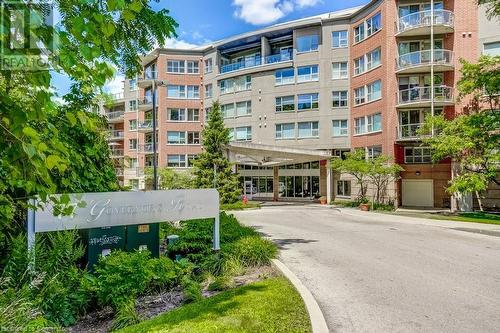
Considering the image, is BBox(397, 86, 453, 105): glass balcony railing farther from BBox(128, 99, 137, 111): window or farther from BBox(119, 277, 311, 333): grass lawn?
BBox(128, 99, 137, 111): window

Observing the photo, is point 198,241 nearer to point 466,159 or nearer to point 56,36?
point 56,36

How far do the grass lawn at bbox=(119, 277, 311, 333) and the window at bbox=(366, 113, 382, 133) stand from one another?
27.1 m

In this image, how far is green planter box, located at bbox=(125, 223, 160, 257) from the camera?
8.03 meters

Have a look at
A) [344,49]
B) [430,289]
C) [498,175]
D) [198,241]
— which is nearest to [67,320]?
[198,241]

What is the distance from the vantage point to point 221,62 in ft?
147

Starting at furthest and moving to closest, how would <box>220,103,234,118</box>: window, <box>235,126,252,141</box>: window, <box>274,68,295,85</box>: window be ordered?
<box>220,103,234,118</box>: window < <box>235,126,252,141</box>: window < <box>274,68,295,85</box>: window

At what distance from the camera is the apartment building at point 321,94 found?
2827 cm

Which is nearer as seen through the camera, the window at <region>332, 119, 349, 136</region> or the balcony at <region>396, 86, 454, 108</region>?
the balcony at <region>396, 86, 454, 108</region>

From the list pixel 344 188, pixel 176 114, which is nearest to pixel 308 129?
pixel 344 188

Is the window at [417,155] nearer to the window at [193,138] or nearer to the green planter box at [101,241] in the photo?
the window at [193,138]

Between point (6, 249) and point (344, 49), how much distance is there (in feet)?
114

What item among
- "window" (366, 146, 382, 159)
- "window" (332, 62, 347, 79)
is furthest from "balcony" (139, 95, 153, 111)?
"window" (366, 146, 382, 159)

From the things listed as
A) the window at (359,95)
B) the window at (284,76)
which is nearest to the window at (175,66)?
the window at (284,76)

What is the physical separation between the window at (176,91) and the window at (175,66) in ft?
6.61
